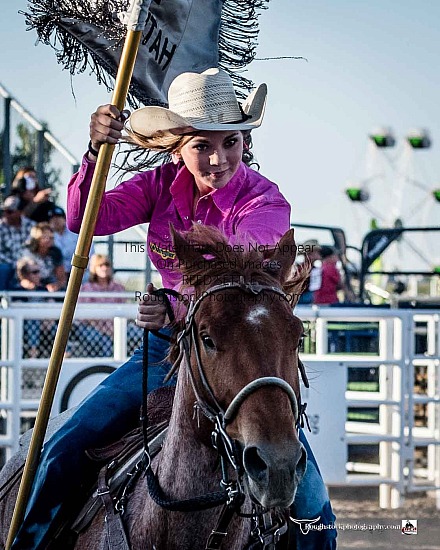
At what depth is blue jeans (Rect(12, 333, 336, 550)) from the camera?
11.3ft

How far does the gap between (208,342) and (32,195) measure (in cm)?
733

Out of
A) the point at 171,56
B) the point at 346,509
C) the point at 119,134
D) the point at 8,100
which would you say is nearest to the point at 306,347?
the point at 346,509

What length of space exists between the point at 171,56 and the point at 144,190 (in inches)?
24.6

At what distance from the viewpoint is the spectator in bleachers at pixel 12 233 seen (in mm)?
9602

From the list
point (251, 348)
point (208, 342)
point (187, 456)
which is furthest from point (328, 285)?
point (251, 348)

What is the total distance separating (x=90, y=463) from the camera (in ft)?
12.3

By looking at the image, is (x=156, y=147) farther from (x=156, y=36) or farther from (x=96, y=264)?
(x=96, y=264)

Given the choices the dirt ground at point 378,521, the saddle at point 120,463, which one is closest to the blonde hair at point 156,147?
the saddle at point 120,463

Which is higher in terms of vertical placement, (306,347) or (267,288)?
(267,288)

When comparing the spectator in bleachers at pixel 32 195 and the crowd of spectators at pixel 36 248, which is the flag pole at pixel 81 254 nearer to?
the crowd of spectators at pixel 36 248

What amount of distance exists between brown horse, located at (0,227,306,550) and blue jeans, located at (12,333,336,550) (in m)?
0.36

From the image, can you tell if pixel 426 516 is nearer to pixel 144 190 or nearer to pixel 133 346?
pixel 133 346

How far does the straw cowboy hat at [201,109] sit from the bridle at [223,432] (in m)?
0.75

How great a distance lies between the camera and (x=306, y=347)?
905cm
